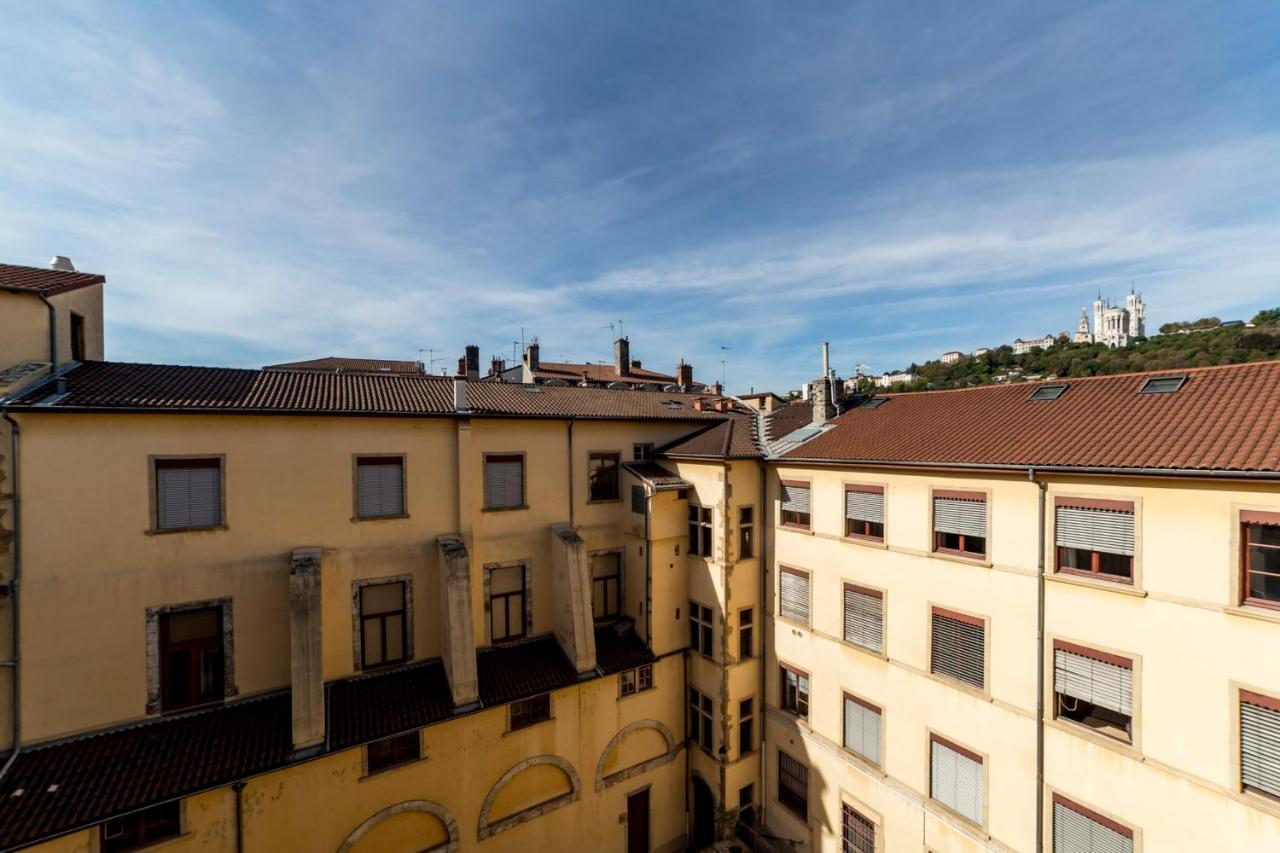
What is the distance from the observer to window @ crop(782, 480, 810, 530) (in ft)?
59.4

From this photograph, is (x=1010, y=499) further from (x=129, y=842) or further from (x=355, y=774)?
(x=129, y=842)

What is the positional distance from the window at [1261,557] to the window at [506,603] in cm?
1838

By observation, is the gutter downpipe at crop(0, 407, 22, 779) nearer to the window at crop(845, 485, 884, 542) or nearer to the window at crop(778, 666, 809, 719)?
the window at crop(778, 666, 809, 719)

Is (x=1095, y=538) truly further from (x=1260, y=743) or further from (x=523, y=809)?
(x=523, y=809)

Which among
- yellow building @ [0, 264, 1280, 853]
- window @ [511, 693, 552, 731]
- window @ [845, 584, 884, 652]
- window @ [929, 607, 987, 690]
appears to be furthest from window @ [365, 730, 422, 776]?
window @ [929, 607, 987, 690]

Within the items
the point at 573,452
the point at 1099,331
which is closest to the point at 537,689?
the point at 573,452

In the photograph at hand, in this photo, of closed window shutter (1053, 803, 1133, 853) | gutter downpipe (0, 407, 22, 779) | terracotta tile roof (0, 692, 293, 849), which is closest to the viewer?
terracotta tile roof (0, 692, 293, 849)

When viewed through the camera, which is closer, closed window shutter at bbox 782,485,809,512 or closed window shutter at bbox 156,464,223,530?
closed window shutter at bbox 156,464,223,530

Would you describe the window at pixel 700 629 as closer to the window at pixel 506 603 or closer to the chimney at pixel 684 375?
the window at pixel 506 603

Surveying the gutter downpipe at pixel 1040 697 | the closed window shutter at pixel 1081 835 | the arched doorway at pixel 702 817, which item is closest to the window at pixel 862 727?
the gutter downpipe at pixel 1040 697

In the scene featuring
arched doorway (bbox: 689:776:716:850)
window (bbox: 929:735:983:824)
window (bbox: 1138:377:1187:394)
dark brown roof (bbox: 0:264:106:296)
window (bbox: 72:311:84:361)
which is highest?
dark brown roof (bbox: 0:264:106:296)

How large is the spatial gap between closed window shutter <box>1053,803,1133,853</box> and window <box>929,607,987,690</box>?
2.89 meters

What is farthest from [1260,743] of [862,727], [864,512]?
[862,727]

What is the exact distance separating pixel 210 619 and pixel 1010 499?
21.5 meters
